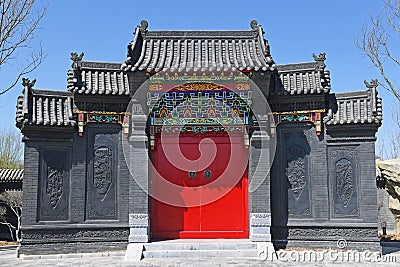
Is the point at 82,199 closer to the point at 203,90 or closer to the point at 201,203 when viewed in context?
the point at 201,203

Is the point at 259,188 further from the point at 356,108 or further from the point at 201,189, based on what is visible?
the point at 356,108

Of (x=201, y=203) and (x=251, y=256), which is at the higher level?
(x=201, y=203)

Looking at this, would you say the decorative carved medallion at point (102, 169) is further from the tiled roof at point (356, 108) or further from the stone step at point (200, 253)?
the tiled roof at point (356, 108)

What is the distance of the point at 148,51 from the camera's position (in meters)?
11.5

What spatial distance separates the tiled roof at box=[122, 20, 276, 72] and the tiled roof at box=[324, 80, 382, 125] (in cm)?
200

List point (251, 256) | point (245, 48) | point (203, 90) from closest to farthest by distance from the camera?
point (251, 256) → point (203, 90) → point (245, 48)

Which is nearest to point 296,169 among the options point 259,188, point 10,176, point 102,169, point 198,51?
point 259,188

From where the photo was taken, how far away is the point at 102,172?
11242 millimetres

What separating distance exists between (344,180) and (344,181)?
24 millimetres

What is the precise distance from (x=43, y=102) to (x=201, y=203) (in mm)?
4451

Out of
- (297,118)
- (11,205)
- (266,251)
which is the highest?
(297,118)

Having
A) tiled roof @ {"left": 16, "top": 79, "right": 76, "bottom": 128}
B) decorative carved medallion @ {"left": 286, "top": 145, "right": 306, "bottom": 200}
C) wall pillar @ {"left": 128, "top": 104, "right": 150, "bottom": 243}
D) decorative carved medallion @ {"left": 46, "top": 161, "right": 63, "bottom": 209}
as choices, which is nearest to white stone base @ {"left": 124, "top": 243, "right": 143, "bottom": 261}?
wall pillar @ {"left": 128, "top": 104, "right": 150, "bottom": 243}

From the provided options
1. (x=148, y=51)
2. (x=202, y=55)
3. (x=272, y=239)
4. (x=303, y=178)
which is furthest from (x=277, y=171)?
(x=148, y=51)

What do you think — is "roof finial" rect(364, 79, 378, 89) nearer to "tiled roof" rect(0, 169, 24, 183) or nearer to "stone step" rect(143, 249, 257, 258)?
"stone step" rect(143, 249, 257, 258)
